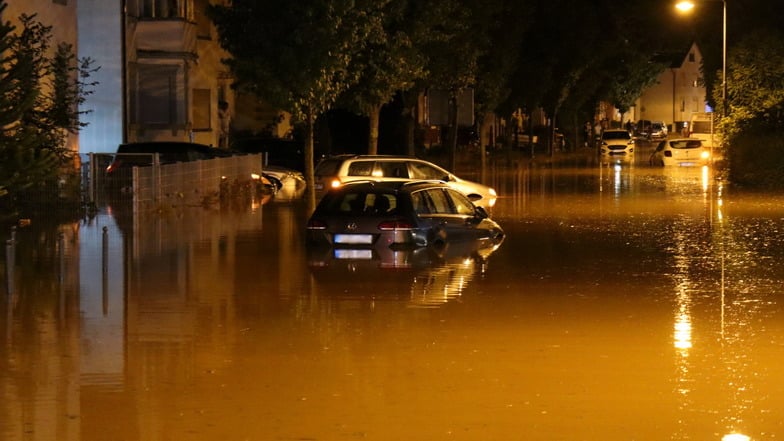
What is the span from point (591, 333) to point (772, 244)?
36.6 ft

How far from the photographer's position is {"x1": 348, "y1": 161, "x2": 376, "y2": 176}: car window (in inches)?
1350

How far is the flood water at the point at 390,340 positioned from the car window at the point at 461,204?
3.19ft

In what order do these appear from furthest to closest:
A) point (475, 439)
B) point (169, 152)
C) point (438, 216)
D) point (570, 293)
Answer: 1. point (169, 152)
2. point (438, 216)
3. point (570, 293)
4. point (475, 439)

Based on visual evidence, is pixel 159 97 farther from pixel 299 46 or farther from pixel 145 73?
pixel 299 46

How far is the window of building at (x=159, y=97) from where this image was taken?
4559cm

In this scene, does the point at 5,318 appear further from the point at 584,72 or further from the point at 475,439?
the point at 584,72

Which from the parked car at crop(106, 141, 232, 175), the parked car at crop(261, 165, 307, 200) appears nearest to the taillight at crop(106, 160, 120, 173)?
the parked car at crop(106, 141, 232, 175)

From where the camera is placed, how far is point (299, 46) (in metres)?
37.6

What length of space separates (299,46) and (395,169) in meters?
5.81

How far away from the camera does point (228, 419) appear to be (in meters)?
9.81

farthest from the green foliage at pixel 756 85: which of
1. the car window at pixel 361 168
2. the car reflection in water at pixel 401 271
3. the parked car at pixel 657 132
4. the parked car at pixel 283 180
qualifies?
the parked car at pixel 657 132

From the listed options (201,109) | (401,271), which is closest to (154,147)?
(201,109)

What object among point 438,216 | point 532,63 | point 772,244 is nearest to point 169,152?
point 438,216

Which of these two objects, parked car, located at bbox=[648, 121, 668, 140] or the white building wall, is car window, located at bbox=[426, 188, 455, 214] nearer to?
the white building wall
